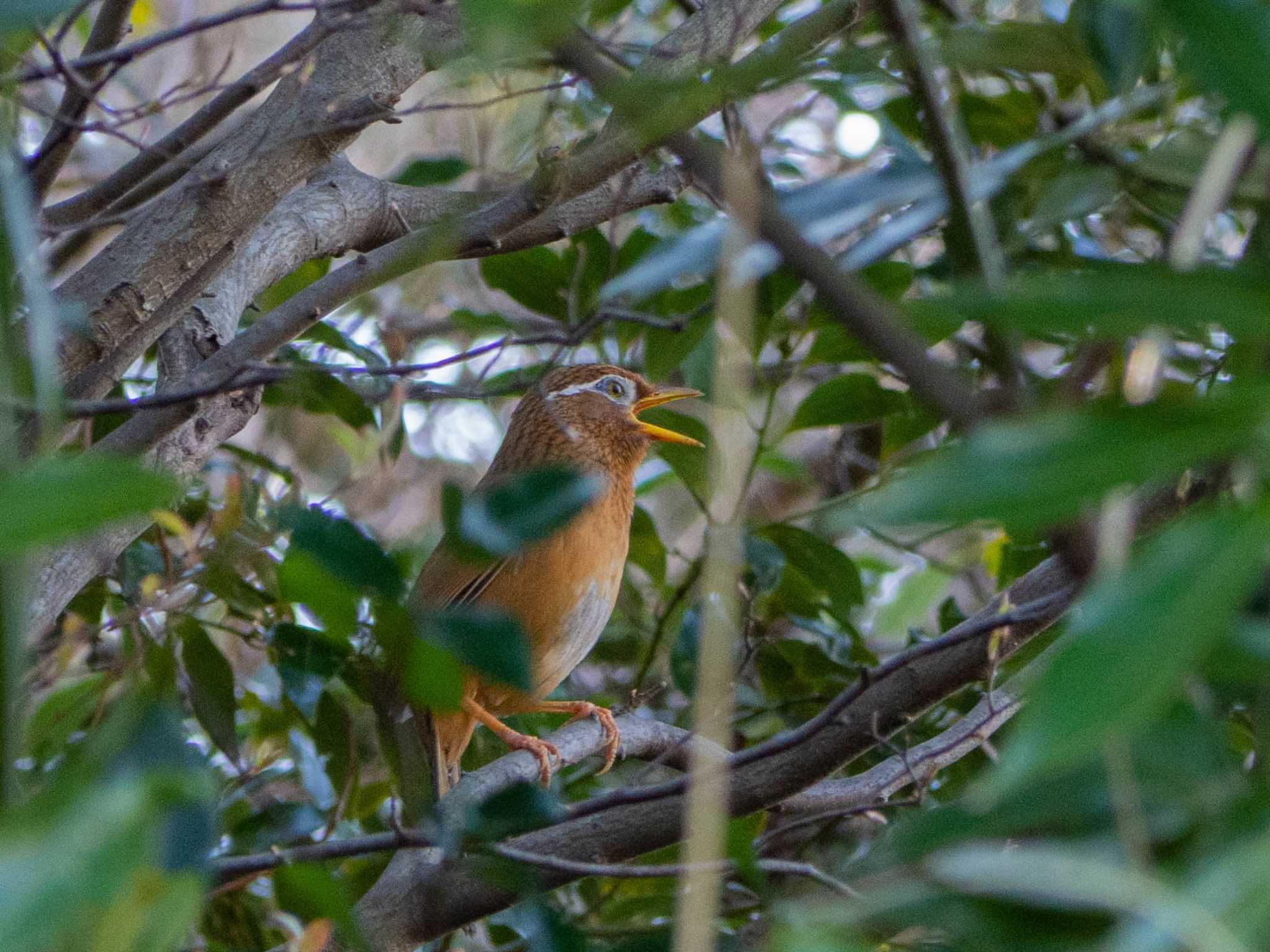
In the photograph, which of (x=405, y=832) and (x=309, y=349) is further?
(x=309, y=349)

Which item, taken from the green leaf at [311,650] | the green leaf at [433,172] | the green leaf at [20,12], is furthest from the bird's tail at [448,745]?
the green leaf at [20,12]

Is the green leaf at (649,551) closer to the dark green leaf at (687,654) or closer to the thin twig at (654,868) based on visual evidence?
the dark green leaf at (687,654)

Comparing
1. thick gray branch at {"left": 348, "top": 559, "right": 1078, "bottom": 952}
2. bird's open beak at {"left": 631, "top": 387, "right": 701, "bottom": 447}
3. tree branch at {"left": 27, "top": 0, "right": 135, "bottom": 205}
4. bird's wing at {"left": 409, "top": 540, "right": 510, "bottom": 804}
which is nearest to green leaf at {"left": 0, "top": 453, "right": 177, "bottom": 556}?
thick gray branch at {"left": 348, "top": 559, "right": 1078, "bottom": 952}

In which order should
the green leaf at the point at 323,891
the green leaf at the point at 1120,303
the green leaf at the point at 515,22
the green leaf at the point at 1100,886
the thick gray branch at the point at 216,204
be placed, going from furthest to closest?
the thick gray branch at the point at 216,204, the green leaf at the point at 323,891, the green leaf at the point at 515,22, the green leaf at the point at 1120,303, the green leaf at the point at 1100,886

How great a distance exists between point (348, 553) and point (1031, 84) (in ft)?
8.87

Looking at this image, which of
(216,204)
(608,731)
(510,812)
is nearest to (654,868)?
(510,812)

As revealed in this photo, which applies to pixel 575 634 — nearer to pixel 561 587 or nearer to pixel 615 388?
pixel 561 587

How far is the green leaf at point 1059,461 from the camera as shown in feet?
2.83

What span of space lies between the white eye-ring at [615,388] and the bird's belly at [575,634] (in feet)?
2.73

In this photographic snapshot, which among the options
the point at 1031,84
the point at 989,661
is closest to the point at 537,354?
the point at 1031,84

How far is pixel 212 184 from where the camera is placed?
8.80ft

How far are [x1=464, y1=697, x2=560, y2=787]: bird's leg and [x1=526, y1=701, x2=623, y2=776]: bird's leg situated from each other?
0.10 metres

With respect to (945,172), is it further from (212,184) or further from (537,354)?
(537,354)

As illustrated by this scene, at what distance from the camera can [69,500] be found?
92cm
